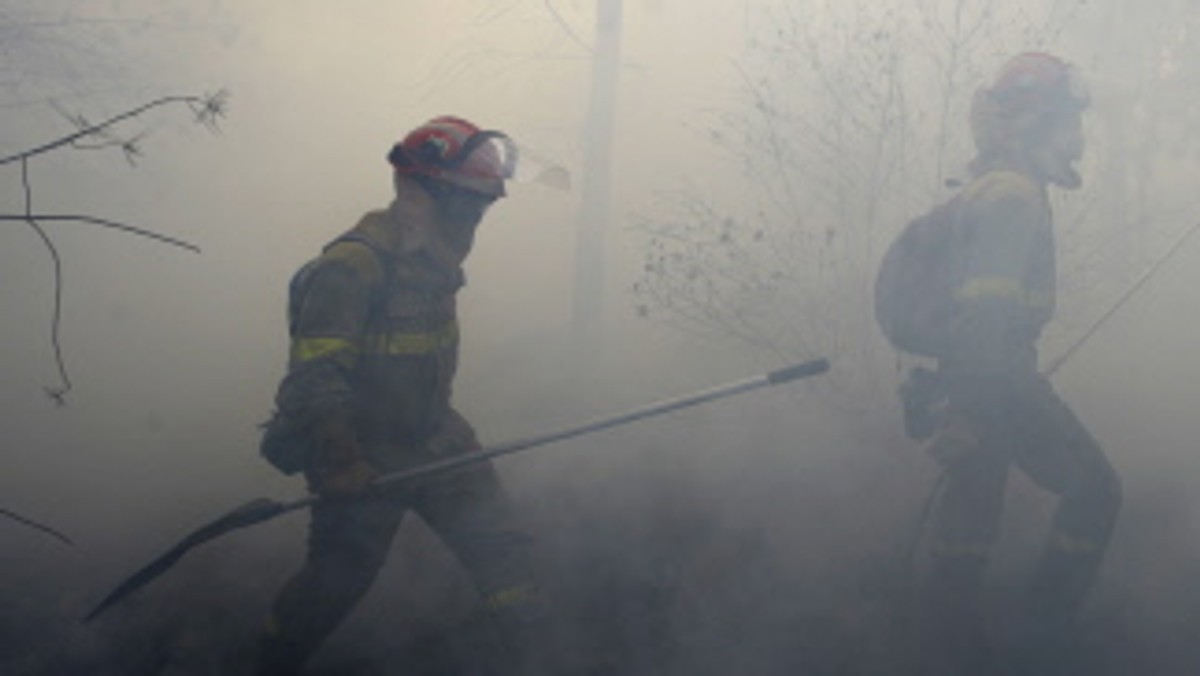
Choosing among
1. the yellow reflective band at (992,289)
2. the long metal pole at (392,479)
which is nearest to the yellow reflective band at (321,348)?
the long metal pole at (392,479)

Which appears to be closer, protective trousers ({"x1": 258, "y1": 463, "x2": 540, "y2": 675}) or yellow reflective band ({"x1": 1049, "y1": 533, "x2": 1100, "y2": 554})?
protective trousers ({"x1": 258, "y1": 463, "x2": 540, "y2": 675})

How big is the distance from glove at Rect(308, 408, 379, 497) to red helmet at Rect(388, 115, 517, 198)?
0.80 m

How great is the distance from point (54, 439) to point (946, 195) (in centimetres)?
619

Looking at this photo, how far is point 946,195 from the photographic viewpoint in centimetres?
612

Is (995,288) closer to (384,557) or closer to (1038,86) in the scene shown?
(1038,86)

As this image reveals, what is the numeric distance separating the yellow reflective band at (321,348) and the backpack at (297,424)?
0.27 feet

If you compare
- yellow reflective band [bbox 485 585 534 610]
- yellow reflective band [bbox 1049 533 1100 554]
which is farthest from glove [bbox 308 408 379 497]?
yellow reflective band [bbox 1049 533 1100 554]

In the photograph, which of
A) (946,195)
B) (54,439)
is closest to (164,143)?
(54,439)

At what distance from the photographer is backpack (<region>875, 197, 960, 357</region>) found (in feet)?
11.2

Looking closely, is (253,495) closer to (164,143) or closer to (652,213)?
(652,213)

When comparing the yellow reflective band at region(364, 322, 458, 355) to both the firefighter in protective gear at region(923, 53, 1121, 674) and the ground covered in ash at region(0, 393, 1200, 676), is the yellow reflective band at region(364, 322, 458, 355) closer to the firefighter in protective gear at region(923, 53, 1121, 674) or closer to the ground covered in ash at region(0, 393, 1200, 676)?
the ground covered in ash at region(0, 393, 1200, 676)

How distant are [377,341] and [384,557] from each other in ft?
2.34

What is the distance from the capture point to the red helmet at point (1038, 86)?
3.38 meters

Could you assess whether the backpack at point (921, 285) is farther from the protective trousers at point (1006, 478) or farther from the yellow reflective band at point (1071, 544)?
the yellow reflective band at point (1071, 544)
